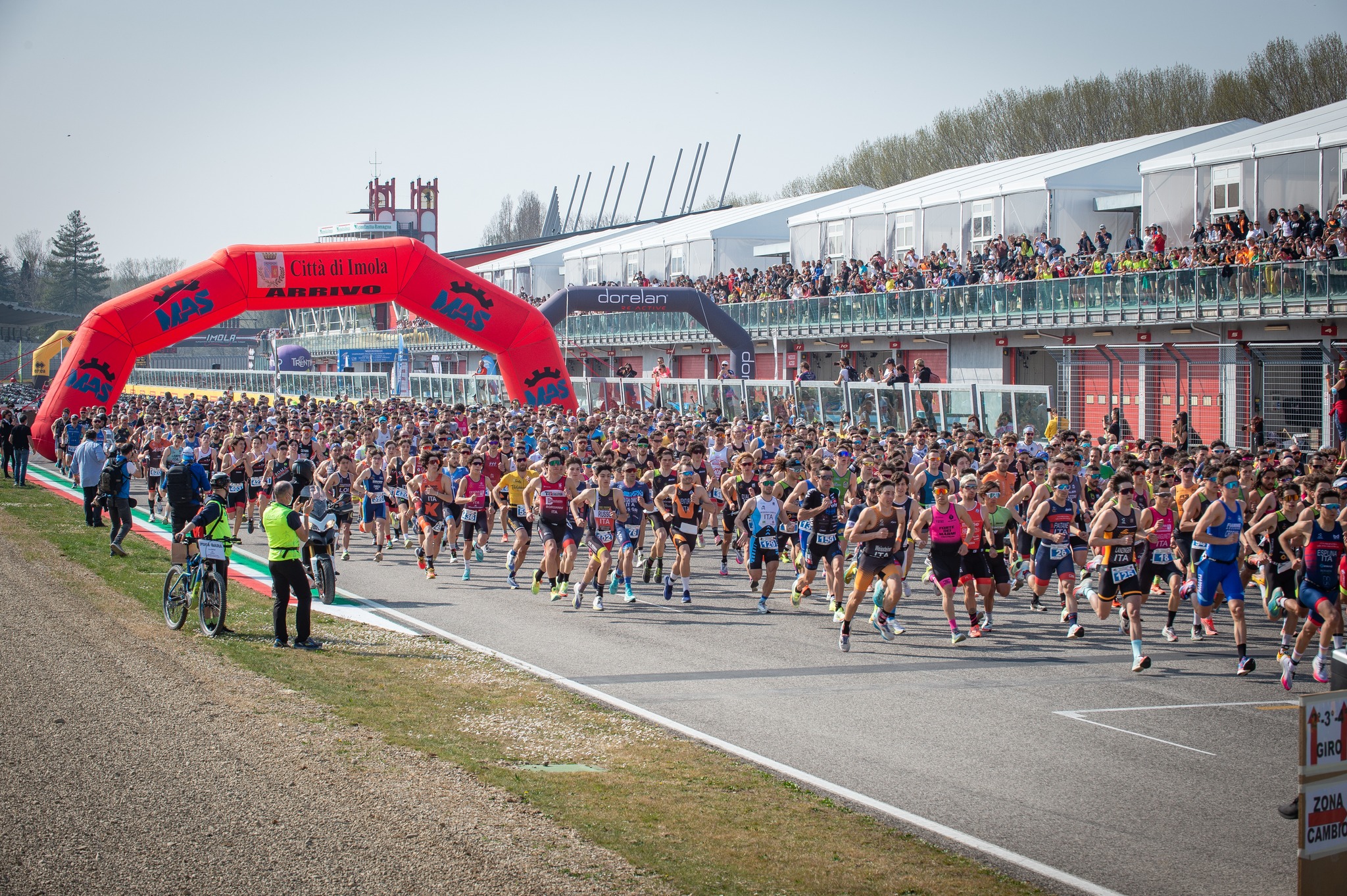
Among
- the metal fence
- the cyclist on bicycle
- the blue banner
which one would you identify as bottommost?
the cyclist on bicycle

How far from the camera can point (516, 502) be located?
1644 centimetres

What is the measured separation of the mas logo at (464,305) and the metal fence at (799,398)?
4.54 metres

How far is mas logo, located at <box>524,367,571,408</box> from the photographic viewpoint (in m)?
32.4

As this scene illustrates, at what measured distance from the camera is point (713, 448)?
20.9 meters

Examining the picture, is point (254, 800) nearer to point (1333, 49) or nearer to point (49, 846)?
point (49, 846)

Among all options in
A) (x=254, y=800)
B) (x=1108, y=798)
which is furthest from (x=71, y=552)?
(x=1108, y=798)

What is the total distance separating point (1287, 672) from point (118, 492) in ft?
51.6

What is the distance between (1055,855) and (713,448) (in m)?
14.3

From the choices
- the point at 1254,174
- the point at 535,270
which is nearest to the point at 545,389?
the point at 1254,174

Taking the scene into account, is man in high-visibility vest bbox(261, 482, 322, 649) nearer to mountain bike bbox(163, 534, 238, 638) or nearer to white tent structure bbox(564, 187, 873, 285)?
mountain bike bbox(163, 534, 238, 638)

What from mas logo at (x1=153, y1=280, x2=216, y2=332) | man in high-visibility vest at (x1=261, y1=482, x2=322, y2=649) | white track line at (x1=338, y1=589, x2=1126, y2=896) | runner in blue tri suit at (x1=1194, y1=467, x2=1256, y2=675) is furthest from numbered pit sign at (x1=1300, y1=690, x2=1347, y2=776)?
mas logo at (x1=153, y1=280, x2=216, y2=332)

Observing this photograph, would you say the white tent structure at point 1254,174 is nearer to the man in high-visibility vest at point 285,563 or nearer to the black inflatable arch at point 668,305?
the black inflatable arch at point 668,305

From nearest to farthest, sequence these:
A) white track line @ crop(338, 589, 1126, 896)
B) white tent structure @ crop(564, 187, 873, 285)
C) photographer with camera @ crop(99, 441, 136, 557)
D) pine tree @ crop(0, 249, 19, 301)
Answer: white track line @ crop(338, 589, 1126, 896) → photographer with camera @ crop(99, 441, 136, 557) → white tent structure @ crop(564, 187, 873, 285) → pine tree @ crop(0, 249, 19, 301)

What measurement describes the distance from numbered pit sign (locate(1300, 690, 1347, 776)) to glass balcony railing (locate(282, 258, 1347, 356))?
21.2m
